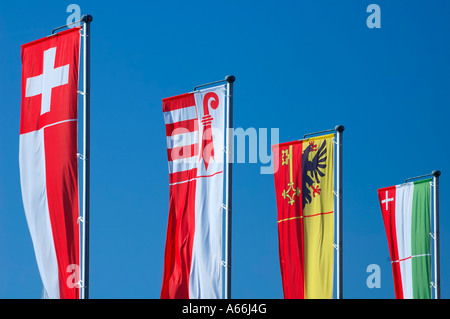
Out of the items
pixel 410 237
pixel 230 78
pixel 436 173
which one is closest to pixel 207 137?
pixel 230 78

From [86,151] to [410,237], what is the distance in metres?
14.3

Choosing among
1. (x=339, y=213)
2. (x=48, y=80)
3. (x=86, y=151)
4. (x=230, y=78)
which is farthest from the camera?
(x=339, y=213)

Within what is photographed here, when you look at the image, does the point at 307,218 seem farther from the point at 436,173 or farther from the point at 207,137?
the point at 436,173

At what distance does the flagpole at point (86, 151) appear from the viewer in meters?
14.3

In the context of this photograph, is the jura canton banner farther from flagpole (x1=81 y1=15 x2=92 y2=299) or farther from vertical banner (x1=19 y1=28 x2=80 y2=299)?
vertical banner (x1=19 y1=28 x2=80 y2=299)

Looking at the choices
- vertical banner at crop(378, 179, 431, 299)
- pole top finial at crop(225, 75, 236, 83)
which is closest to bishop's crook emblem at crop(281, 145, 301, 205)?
pole top finial at crop(225, 75, 236, 83)

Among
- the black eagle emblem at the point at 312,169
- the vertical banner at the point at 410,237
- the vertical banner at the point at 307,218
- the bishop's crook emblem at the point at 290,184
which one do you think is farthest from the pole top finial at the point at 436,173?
the bishop's crook emblem at the point at 290,184

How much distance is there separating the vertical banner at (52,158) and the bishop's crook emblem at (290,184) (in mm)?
8787

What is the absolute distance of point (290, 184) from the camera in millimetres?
22172

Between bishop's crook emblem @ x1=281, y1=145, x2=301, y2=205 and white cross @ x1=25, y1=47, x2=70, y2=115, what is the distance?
889 centimetres

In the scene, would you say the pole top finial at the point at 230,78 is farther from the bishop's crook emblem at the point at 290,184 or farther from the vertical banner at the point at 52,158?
the vertical banner at the point at 52,158

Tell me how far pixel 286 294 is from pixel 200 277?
462cm

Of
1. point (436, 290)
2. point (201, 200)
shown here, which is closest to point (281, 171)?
point (201, 200)
